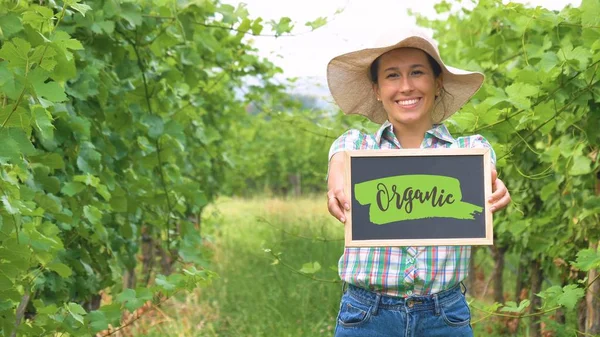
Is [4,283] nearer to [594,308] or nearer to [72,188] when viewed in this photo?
[72,188]

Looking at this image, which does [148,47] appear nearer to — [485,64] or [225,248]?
[485,64]

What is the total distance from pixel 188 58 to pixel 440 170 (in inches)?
81.5

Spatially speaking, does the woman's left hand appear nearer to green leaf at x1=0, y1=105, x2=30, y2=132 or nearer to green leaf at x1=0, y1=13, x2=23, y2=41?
green leaf at x1=0, y1=105, x2=30, y2=132

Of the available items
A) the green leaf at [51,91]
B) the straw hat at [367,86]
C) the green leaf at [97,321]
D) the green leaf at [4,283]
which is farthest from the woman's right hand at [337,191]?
the green leaf at [97,321]

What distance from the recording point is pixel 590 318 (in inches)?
146

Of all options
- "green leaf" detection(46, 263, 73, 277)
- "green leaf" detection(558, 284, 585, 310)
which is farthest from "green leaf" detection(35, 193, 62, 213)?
"green leaf" detection(558, 284, 585, 310)

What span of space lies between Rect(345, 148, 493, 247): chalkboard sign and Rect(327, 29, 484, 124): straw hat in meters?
0.32

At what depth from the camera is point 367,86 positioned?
258cm

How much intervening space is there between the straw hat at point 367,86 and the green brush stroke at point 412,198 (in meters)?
0.36

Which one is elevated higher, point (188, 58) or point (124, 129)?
point (188, 58)

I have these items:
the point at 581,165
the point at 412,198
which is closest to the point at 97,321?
the point at 412,198

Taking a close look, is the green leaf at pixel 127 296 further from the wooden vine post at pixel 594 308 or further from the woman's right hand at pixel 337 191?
the wooden vine post at pixel 594 308

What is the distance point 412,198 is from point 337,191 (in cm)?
18

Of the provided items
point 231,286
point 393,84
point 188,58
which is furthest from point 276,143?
point 393,84
